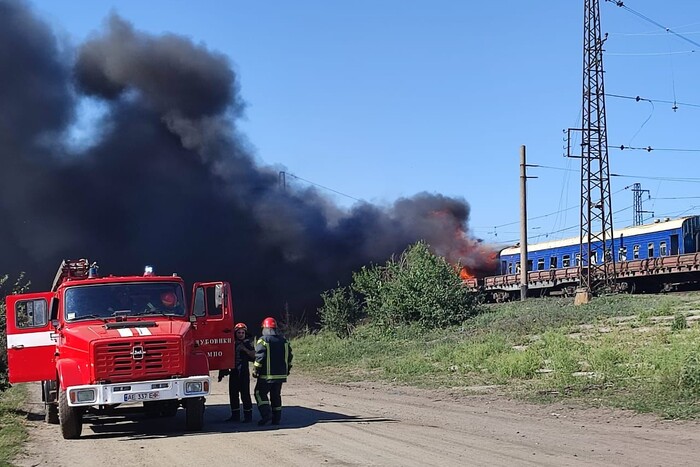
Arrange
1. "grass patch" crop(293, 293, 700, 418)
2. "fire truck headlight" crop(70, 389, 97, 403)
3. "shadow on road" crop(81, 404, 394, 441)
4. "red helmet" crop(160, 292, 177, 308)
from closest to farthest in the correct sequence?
"fire truck headlight" crop(70, 389, 97, 403) < "shadow on road" crop(81, 404, 394, 441) < "red helmet" crop(160, 292, 177, 308) < "grass patch" crop(293, 293, 700, 418)

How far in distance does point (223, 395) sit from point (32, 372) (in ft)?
19.8

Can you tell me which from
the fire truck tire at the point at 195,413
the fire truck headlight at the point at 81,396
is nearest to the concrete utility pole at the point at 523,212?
the fire truck tire at the point at 195,413

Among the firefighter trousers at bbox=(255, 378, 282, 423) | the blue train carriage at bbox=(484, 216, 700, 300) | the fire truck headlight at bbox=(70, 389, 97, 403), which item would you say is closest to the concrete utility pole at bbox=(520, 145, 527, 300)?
the blue train carriage at bbox=(484, 216, 700, 300)

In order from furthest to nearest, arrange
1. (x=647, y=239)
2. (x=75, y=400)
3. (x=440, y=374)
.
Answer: (x=647, y=239), (x=440, y=374), (x=75, y=400)

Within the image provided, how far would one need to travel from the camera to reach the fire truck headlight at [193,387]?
36.9ft

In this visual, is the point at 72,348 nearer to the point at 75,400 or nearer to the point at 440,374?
the point at 75,400

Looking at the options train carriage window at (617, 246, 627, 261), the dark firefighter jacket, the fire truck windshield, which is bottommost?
the dark firefighter jacket

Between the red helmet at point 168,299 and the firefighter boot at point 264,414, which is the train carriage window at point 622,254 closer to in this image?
the firefighter boot at point 264,414

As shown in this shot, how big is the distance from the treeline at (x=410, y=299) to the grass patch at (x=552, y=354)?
0.62 m

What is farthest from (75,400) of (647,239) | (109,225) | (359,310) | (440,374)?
(647,239)

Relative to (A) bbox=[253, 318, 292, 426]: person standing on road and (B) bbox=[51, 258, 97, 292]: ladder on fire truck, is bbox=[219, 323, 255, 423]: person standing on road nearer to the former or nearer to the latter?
(A) bbox=[253, 318, 292, 426]: person standing on road

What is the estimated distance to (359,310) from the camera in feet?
107

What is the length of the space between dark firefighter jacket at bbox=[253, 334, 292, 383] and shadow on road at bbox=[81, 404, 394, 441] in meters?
0.72

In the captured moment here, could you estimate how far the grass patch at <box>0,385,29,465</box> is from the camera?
10.4 metres
